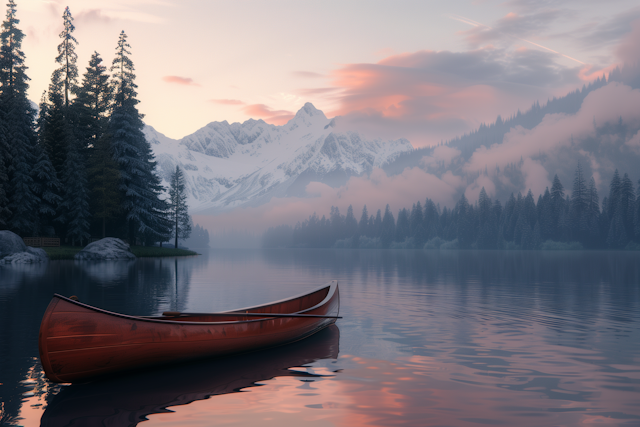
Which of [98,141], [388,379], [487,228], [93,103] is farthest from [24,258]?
[487,228]

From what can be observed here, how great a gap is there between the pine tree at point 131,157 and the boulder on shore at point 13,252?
1485cm

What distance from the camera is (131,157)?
67875 millimetres

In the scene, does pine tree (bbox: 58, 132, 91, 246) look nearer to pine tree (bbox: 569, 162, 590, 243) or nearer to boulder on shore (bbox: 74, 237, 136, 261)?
boulder on shore (bbox: 74, 237, 136, 261)

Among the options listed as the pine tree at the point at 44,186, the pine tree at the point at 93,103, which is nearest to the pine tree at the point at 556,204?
the pine tree at the point at 93,103

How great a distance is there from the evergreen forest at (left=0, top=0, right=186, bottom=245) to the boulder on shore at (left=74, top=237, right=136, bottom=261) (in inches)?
204

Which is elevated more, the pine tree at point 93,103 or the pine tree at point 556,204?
the pine tree at point 93,103

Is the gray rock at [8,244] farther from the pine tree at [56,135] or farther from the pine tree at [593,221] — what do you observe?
the pine tree at [593,221]

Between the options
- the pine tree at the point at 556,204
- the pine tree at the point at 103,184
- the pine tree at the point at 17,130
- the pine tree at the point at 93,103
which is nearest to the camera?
the pine tree at the point at 17,130

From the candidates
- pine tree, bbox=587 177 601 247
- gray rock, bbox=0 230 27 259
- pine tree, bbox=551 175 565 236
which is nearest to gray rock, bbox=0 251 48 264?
gray rock, bbox=0 230 27 259

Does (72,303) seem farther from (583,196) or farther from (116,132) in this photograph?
(583,196)

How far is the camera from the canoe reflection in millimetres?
9328

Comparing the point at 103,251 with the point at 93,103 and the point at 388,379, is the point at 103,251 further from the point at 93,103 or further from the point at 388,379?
the point at 388,379

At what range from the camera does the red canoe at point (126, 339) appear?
10648 millimetres

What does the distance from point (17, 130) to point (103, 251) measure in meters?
18.3
